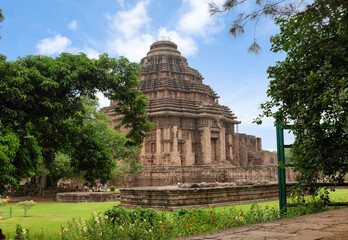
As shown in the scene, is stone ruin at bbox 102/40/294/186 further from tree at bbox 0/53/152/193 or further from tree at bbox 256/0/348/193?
tree at bbox 256/0/348/193

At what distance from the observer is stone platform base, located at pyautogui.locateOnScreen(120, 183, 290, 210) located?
43.2 feet

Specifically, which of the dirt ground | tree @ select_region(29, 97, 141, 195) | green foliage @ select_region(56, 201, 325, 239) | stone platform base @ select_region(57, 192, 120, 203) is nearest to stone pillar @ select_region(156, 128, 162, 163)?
tree @ select_region(29, 97, 141, 195)

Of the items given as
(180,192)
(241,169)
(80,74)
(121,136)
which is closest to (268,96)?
(80,74)

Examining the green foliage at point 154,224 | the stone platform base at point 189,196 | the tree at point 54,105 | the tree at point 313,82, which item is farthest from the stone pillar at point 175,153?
the tree at point 313,82

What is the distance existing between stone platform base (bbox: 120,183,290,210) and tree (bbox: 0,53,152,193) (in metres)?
4.33

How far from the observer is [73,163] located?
9.16 meters

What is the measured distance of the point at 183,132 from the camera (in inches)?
1403

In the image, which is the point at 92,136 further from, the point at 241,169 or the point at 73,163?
the point at 241,169

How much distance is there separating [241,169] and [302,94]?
27.4m

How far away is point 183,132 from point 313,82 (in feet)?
102

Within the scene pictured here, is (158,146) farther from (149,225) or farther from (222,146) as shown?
(149,225)

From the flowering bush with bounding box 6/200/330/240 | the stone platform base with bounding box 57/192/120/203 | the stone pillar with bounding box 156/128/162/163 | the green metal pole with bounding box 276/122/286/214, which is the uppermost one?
the stone pillar with bounding box 156/128/162/163

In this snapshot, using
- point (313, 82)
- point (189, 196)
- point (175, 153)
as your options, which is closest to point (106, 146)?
point (175, 153)

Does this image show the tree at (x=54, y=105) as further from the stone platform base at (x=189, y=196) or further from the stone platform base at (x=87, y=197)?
the stone platform base at (x=87, y=197)
